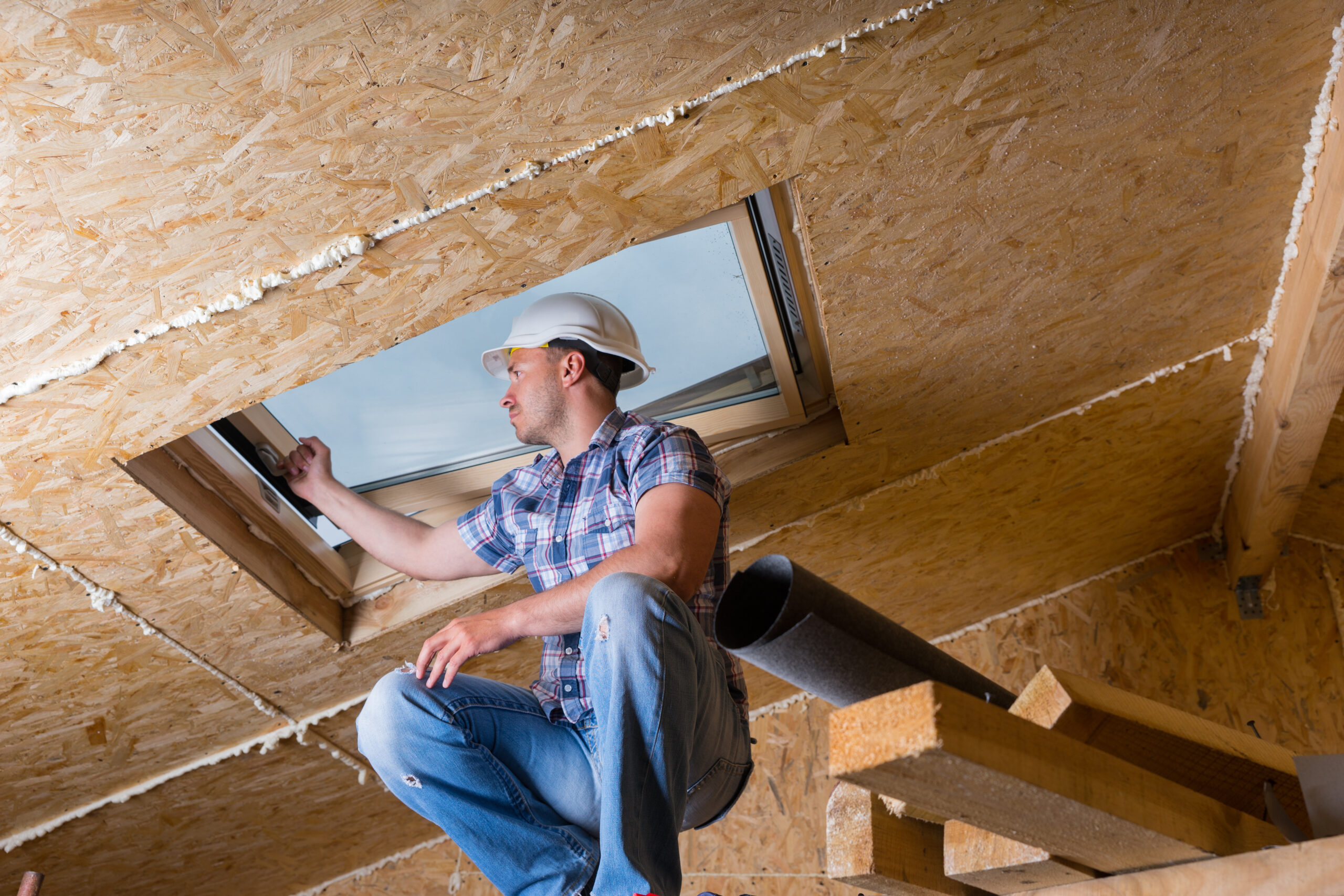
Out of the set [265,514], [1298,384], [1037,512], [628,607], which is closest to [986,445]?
[1037,512]

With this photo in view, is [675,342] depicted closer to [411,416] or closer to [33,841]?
[411,416]

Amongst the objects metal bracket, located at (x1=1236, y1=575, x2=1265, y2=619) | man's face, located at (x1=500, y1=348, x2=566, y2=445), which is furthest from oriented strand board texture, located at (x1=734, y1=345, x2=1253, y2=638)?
man's face, located at (x1=500, y1=348, x2=566, y2=445)

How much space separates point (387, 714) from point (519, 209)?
872 mm

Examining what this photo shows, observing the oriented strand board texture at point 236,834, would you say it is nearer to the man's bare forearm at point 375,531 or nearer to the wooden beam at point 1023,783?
the man's bare forearm at point 375,531

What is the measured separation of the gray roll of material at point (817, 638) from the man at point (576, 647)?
0.31 meters

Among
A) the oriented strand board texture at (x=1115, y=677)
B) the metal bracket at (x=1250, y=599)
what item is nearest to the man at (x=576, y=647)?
the oriented strand board texture at (x=1115, y=677)

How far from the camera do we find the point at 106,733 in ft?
7.61

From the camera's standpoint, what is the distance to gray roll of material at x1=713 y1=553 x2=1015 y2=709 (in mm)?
1062

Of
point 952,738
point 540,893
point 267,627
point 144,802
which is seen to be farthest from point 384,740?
point 144,802

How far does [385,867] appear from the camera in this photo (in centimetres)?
336

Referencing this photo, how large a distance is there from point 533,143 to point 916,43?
65 cm

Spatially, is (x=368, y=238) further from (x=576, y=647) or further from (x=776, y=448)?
(x=776, y=448)

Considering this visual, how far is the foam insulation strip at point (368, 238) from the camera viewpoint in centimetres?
157

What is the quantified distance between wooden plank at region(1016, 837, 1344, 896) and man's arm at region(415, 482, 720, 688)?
2.75ft
